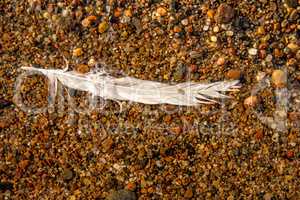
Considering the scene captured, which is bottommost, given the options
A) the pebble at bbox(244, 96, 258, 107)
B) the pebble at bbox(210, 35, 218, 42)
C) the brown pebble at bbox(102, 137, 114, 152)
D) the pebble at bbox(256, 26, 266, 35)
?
the brown pebble at bbox(102, 137, 114, 152)

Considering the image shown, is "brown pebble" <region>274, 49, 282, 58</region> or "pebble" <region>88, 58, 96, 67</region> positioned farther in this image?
"pebble" <region>88, 58, 96, 67</region>

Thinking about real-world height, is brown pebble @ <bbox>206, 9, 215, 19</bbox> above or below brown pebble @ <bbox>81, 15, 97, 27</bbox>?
above

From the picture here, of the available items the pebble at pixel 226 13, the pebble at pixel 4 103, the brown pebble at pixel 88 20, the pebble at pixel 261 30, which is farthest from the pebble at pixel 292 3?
the pebble at pixel 4 103

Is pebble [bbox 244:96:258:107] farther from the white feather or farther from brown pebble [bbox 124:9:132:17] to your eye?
brown pebble [bbox 124:9:132:17]

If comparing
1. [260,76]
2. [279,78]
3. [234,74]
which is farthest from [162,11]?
[279,78]

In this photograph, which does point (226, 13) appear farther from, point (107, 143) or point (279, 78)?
point (107, 143)

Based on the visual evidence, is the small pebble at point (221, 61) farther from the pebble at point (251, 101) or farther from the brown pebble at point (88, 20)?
the brown pebble at point (88, 20)

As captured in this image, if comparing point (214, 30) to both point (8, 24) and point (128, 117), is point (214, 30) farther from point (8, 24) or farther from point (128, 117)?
point (8, 24)

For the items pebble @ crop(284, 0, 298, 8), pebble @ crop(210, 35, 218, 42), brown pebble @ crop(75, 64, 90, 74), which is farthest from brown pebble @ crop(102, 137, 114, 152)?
pebble @ crop(284, 0, 298, 8)
